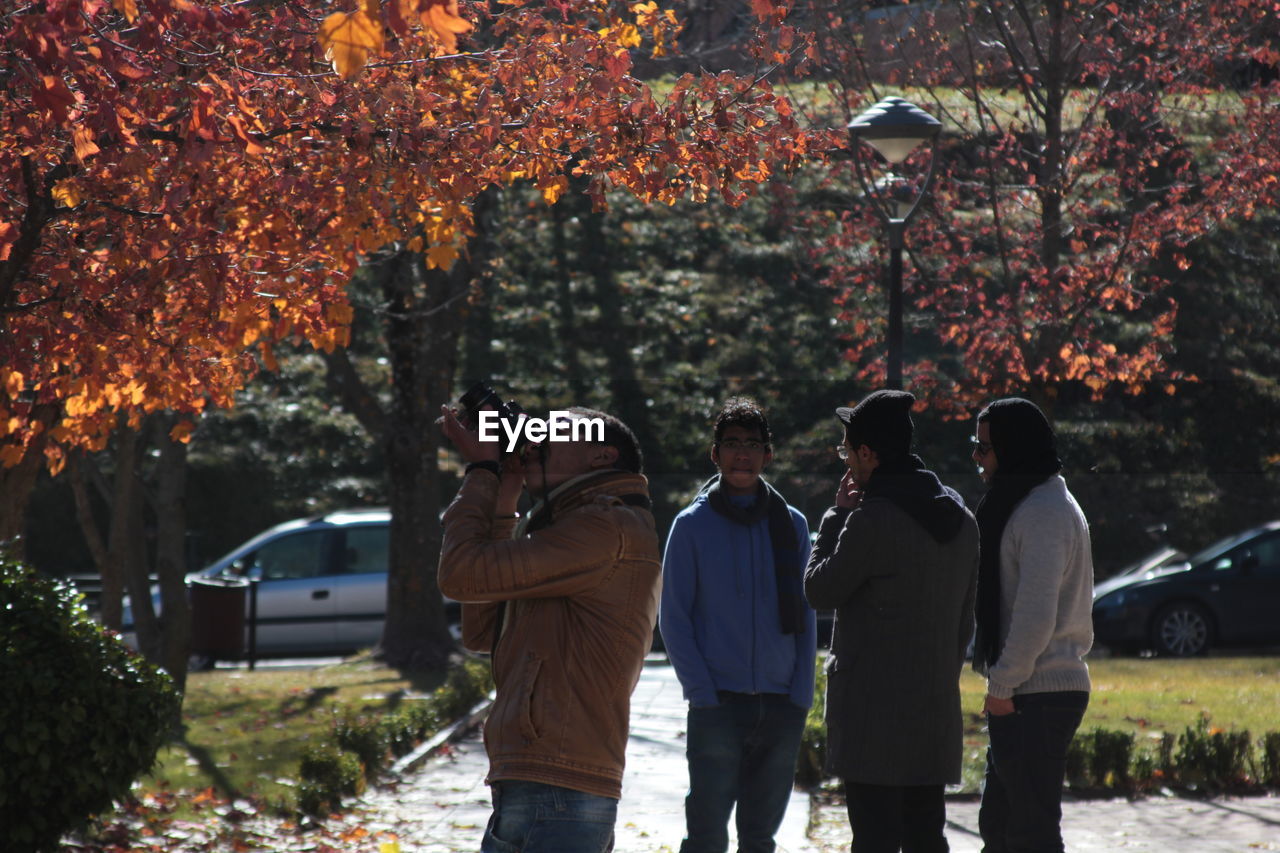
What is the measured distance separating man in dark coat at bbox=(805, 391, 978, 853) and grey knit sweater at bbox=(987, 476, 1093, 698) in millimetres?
191

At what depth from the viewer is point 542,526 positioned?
11.7ft

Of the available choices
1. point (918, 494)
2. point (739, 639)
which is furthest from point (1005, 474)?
point (739, 639)

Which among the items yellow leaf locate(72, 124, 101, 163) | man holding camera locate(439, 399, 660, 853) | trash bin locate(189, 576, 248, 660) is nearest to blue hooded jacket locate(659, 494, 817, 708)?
man holding camera locate(439, 399, 660, 853)

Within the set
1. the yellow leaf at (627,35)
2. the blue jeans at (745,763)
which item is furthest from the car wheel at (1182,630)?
the blue jeans at (745,763)

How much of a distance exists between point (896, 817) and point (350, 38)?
289 centimetres

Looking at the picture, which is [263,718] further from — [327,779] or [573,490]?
[573,490]

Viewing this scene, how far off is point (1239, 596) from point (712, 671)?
37.6 ft

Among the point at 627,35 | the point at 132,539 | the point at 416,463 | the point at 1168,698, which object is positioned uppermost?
the point at 627,35

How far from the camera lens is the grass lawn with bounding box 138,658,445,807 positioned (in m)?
8.53

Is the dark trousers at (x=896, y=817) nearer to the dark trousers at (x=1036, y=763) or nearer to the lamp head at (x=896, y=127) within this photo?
the dark trousers at (x=1036, y=763)

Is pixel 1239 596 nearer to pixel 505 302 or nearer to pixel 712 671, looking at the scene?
pixel 712 671

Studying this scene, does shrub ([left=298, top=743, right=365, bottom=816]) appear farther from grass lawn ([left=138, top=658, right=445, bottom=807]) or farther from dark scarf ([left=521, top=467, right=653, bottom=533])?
dark scarf ([left=521, top=467, right=653, bottom=533])

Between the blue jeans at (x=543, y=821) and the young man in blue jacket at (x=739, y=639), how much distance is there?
157 cm

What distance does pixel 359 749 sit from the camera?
28.1 feet
